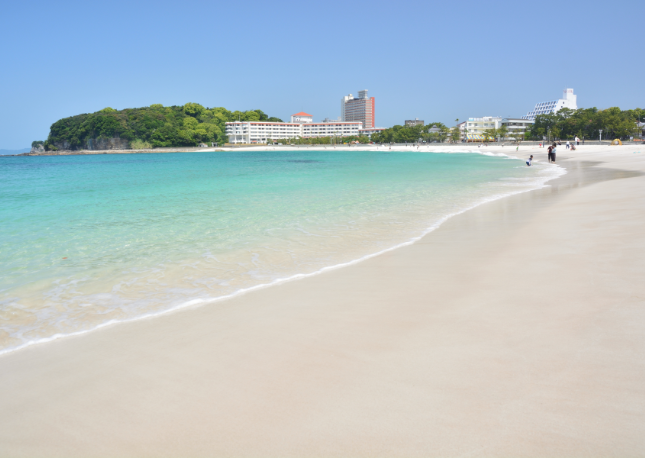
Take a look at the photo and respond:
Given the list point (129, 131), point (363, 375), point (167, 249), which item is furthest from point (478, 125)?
point (363, 375)

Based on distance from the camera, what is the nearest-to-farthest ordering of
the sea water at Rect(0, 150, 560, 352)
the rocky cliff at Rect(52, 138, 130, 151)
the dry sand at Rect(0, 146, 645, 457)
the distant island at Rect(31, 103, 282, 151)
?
the dry sand at Rect(0, 146, 645, 457) → the sea water at Rect(0, 150, 560, 352) → the distant island at Rect(31, 103, 282, 151) → the rocky cliff at Rect(52, 138, 130, 151)

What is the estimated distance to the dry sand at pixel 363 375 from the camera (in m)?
2.34

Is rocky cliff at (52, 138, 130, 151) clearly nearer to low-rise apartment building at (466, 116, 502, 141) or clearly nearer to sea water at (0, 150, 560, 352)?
low-rise apartment building at (466, 116, 502, 141)

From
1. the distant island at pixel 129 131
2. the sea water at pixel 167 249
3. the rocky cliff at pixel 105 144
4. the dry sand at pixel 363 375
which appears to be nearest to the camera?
the dry sand at pixel 363 375

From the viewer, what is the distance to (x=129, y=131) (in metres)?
158

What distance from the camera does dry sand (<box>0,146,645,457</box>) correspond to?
7.68 ft

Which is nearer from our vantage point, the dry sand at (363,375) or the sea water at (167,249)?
the dry sand at (363,375)

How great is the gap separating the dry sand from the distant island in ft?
545

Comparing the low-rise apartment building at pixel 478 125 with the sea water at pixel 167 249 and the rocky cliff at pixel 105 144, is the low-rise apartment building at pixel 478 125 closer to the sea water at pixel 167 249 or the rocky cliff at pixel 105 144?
the rocky cliff at pixel 105 144

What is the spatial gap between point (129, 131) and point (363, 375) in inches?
6943

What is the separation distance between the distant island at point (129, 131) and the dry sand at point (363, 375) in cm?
16612

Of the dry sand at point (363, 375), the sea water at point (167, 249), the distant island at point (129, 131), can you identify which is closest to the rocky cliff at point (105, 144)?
the distant island at point (129, 131)

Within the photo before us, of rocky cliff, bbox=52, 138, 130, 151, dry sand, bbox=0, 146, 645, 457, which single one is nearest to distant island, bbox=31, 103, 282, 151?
rocky cliff, bbox=52, 138, 130, 151

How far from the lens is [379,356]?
3.25m
